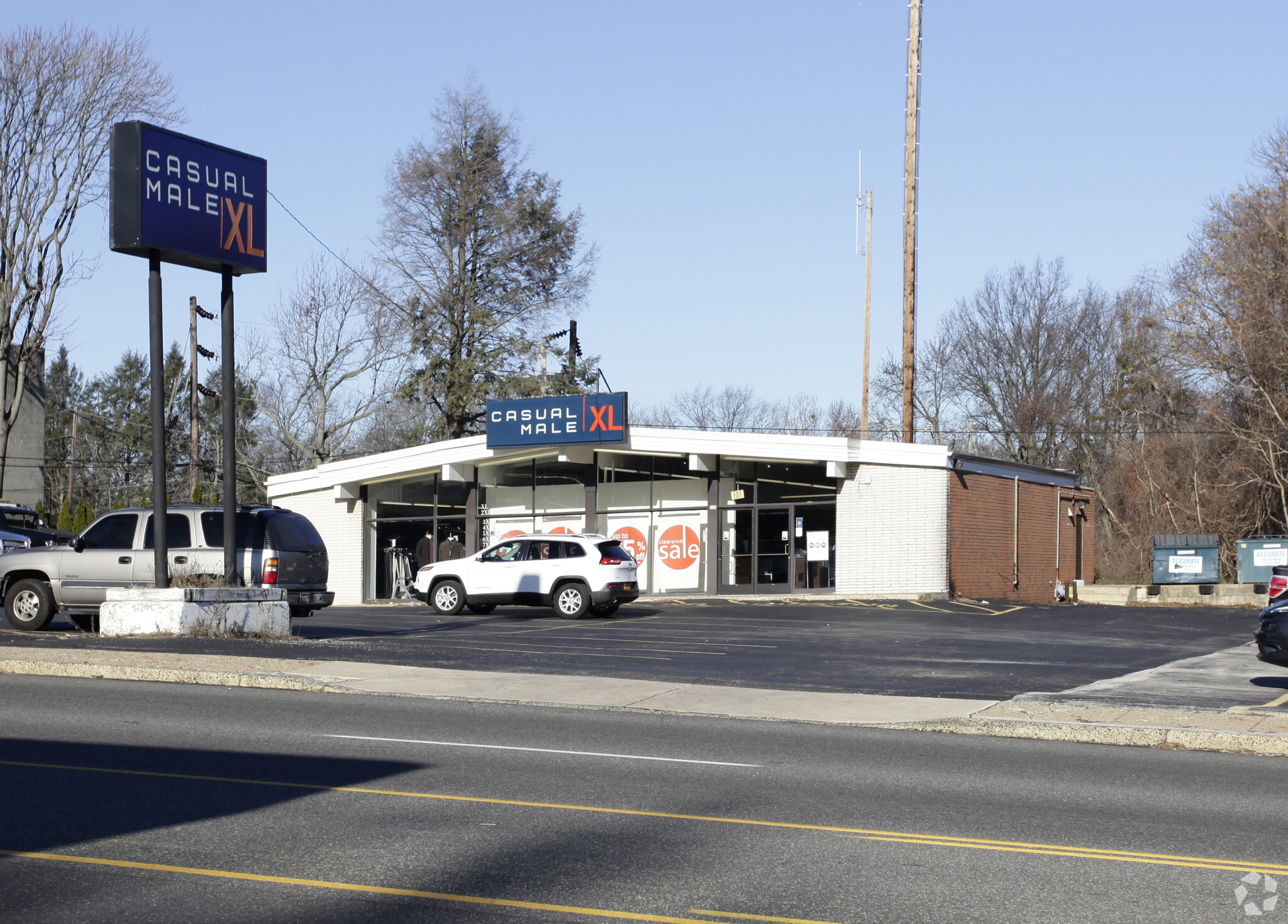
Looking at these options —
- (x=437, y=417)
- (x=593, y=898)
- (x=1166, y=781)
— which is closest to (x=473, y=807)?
(x=593, y=898)

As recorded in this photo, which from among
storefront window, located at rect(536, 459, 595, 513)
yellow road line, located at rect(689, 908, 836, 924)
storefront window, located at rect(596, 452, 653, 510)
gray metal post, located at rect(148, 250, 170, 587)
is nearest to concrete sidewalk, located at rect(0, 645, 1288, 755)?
gray metal post, located at rect(148, 250, 170, 587)

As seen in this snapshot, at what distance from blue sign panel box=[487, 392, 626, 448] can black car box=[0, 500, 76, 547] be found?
11.1m

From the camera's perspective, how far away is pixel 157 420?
58.2ft

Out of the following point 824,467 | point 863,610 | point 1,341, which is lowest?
point 863,610

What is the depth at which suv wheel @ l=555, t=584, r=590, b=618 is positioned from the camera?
83.3ft

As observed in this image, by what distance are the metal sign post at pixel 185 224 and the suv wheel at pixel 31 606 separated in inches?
82.1

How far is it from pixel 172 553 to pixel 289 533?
1806 mm

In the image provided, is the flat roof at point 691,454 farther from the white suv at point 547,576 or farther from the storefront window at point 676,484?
the white suv at point 547,576

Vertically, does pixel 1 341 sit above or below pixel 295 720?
above

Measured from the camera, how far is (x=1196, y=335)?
35.8 meters

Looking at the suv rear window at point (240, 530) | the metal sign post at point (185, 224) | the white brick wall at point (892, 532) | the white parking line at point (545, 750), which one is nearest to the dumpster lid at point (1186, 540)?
the white brick wall at point (892, 532)

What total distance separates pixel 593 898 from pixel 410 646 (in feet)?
42.8

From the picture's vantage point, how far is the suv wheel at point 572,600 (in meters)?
25.4

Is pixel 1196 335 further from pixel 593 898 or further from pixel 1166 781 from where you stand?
pixel 593 898
